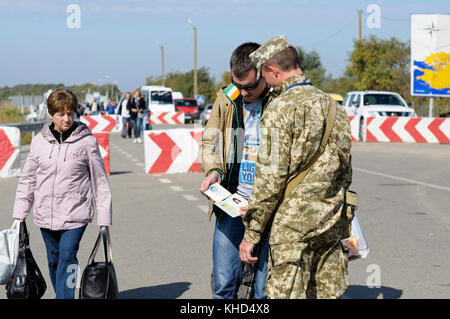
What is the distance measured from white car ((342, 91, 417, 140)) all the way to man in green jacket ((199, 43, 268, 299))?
25.3 metres

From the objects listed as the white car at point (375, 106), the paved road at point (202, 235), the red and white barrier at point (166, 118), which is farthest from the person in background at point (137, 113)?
the red and white barrier at point (166, 118)

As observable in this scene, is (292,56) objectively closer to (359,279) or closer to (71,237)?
(71,237)

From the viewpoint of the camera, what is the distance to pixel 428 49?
36.3 meters

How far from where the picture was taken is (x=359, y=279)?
22.0 feet

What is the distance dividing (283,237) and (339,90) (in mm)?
81091

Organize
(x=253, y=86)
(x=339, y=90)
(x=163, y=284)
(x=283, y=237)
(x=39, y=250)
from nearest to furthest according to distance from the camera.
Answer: (x=283, y=237)
(x=253, y=86)
(x=163, y=284)
(x=39, y=250)
(x=339, y=90)

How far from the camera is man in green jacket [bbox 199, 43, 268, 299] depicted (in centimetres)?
434

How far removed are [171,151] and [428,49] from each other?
75.5ft

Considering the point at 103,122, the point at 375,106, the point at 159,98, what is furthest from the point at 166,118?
the point at 375,106

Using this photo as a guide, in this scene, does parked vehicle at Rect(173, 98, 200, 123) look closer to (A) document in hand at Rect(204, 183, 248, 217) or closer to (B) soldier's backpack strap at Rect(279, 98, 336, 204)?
(A) document in hand at Rect(204, 183, 248, 217)

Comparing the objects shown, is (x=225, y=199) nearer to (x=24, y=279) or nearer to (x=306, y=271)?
(x=306, y=271)

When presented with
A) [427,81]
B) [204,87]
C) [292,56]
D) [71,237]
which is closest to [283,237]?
[292,56]

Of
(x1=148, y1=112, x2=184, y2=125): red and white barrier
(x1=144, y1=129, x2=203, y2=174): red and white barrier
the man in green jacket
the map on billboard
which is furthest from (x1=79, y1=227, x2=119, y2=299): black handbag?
(x1=148, y1=112, x2=184, y2=125): red and white barrier
